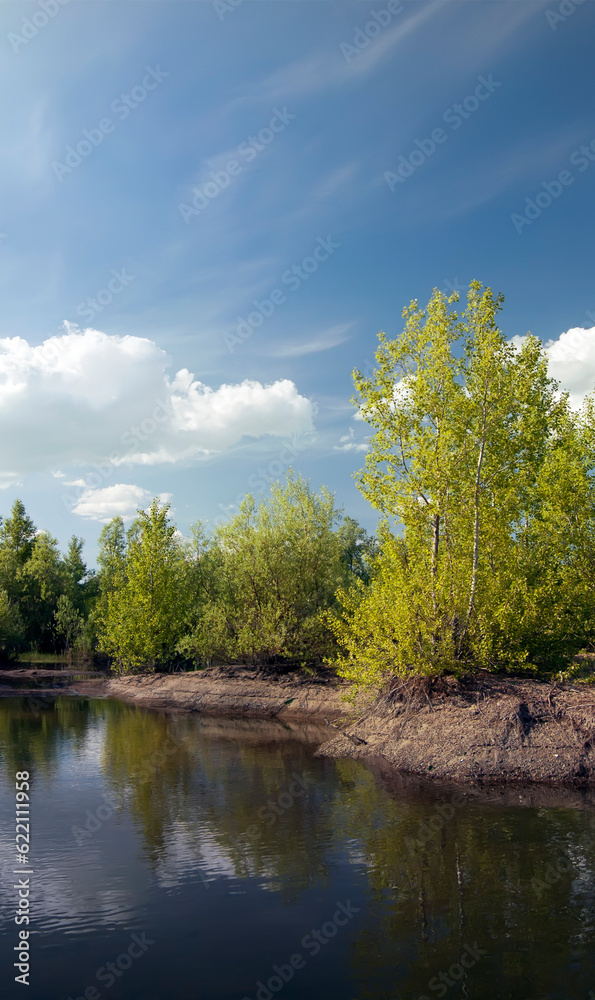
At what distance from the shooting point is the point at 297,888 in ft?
39.6

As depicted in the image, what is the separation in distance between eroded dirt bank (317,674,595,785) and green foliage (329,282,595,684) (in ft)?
3.69

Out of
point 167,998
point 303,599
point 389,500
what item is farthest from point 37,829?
point 303,599

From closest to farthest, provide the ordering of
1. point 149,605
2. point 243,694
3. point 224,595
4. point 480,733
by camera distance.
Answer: point 480,733, point 243,694, point 224,595, point 149,605

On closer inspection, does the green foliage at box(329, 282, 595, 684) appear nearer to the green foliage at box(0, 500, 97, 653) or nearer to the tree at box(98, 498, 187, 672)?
the tree at box(98, 498, 187, 672)

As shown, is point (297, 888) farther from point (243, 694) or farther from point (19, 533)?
point (19, 533)

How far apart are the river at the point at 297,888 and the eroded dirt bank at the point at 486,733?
4.39 ft

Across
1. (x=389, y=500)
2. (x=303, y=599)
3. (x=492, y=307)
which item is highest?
(x=492, y=307)

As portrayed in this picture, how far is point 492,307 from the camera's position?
24984 mm

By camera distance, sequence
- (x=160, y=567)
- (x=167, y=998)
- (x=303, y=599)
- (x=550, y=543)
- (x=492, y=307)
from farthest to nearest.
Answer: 1. (x=160, y=567)
2. (x=303, y=599)
3. (x=550, y=543)
4. (x=492, y=307)
5. (x=167, y=998)

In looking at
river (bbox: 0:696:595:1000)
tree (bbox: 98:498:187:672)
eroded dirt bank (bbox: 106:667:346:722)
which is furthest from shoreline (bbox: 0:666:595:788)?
tree (bbox: 98:498:187:672)

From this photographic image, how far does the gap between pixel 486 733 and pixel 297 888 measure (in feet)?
34.5

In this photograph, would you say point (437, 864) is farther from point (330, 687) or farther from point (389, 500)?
point (330, 687)

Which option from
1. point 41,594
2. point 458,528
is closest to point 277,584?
point 458,528

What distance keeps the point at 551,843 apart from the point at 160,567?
47085 millimetres
